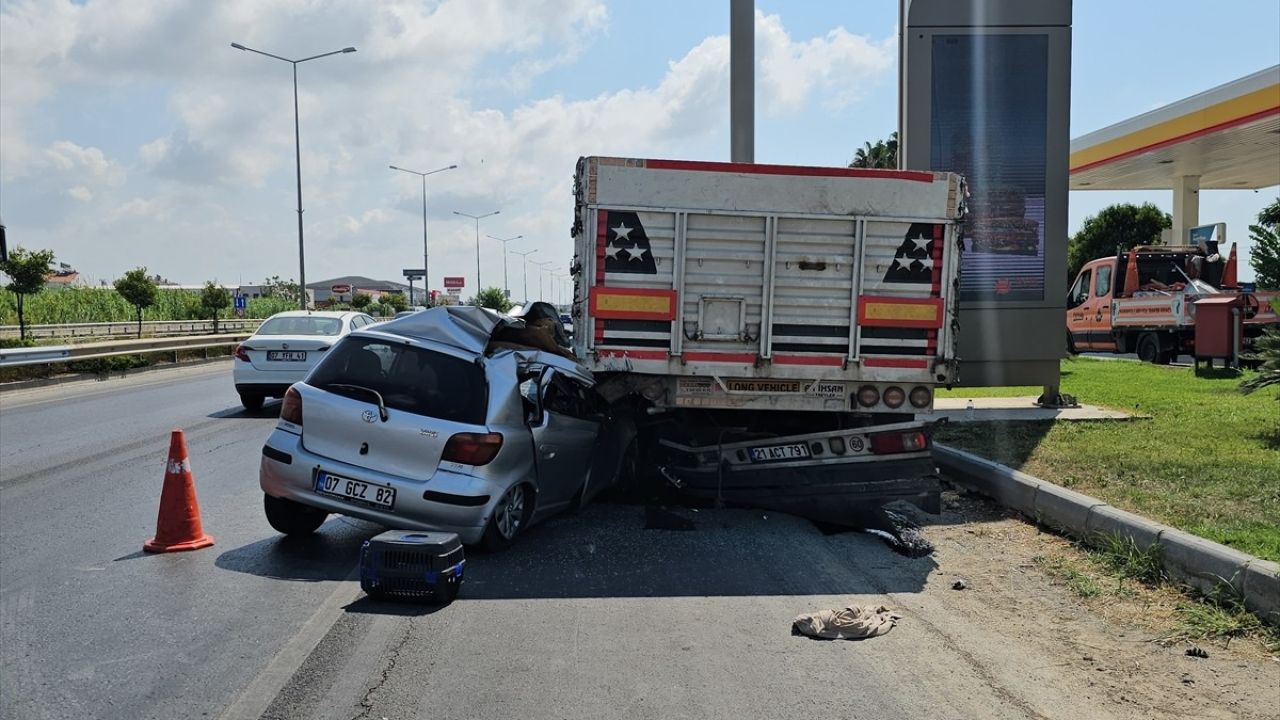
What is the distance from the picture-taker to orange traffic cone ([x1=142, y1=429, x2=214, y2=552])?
7.13 m

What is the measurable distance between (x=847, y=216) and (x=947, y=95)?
5155mm

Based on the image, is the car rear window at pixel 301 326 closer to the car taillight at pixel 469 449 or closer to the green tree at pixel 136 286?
the car taillight at pixel 469 449

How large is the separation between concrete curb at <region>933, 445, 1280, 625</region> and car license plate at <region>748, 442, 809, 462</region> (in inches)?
73.0

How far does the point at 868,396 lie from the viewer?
8.16 m

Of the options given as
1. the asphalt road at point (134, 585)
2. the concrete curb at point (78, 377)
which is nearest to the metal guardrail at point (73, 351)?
the concrete curb at point (78, 377)

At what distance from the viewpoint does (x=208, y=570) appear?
664 cm

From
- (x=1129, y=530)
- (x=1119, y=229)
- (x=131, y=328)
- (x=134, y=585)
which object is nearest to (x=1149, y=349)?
(x=1129, y=530)

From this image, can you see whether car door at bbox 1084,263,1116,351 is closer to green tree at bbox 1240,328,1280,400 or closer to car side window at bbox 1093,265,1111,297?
car side window at bbox 1093,265,1111,297

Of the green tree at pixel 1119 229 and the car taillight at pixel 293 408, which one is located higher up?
the green tree at pixel 1119 229

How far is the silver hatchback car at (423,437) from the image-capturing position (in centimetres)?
675

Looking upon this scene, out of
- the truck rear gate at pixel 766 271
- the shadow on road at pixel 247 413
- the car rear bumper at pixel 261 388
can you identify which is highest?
the truck rear gate at pixel 766 271

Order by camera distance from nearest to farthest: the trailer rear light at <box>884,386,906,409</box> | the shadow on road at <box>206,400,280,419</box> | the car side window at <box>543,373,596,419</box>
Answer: the car side window at <box>543,373,596,419</box> < the trailer rear light at <box>884,386,906,409</box> < the shadow on road at <box>206,400,280,419</box>

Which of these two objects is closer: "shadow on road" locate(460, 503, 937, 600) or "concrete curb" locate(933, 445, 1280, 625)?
"concrete curb" locate(933, 445, 1280, 625)

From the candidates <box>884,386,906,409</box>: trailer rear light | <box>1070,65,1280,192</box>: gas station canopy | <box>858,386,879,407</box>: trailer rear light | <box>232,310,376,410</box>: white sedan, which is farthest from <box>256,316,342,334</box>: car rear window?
<box>1070,65,1280,192</box>: gas station canopy
